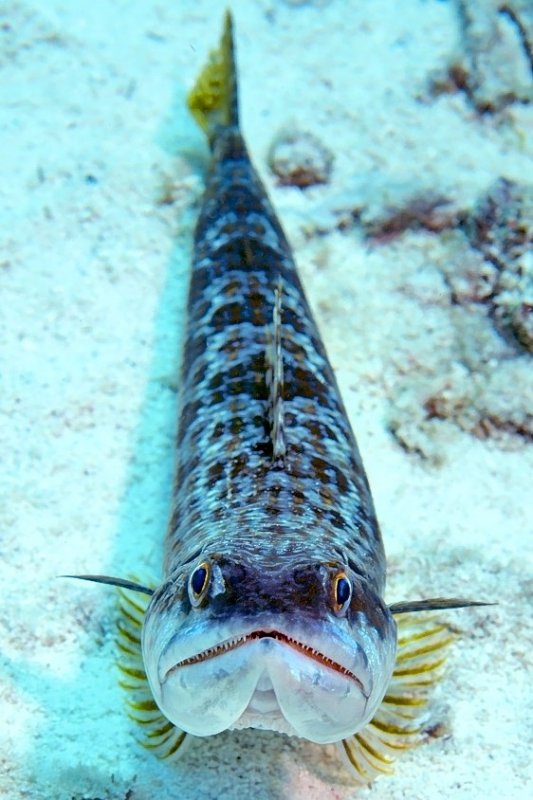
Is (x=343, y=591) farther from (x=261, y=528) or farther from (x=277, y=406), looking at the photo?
(x=277, y=406)

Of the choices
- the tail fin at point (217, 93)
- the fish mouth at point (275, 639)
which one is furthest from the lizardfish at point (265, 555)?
the tail fin at point (217, 93)

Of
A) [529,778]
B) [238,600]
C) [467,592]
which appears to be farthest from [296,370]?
[529,778]

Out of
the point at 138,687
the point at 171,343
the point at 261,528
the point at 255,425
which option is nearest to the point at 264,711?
the point at 261,528

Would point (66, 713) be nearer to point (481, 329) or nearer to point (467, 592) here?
point (467, 592)

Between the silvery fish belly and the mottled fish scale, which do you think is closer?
the silvery fish belly

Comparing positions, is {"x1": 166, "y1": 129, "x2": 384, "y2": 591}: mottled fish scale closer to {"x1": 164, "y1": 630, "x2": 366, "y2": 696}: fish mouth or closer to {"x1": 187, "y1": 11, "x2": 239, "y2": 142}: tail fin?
{"x1": 164, "y1": 630, "x2": 366, "y2": 696}: fish mouth

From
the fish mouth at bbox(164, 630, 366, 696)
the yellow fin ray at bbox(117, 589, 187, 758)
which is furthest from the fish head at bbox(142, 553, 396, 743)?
the yellow fin ray at bbox(117, 589, 187, 758)

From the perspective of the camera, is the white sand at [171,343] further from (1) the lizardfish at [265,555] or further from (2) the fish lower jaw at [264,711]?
(2) the fish lower jaw at [264,711]
